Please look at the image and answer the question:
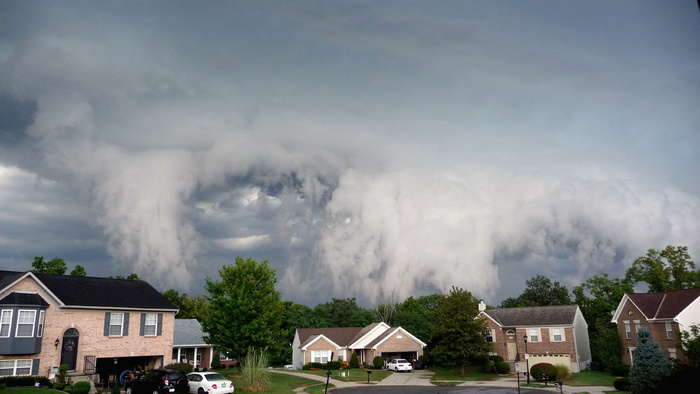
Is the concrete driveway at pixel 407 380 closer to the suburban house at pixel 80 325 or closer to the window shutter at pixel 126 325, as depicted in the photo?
the suburban house at pixel 80 325

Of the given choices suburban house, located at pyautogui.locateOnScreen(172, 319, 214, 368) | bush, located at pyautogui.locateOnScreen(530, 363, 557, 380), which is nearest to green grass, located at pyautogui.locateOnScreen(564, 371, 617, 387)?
bush, located at pyautogui.locateOnScreen(530, 363, 557, 380)

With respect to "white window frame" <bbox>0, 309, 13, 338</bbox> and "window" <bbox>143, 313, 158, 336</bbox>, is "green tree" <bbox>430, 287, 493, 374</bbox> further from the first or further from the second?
"white window frame" <bbox>0, 309, 13, 338</bbox>

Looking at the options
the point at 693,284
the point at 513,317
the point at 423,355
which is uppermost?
the point at 693,284

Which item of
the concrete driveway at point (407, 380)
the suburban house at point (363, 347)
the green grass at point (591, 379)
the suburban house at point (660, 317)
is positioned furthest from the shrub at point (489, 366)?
the suburban house at point (660, 317)

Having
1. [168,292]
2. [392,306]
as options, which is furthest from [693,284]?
[168,292]

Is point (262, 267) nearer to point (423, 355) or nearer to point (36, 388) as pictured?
point (36, 388)
